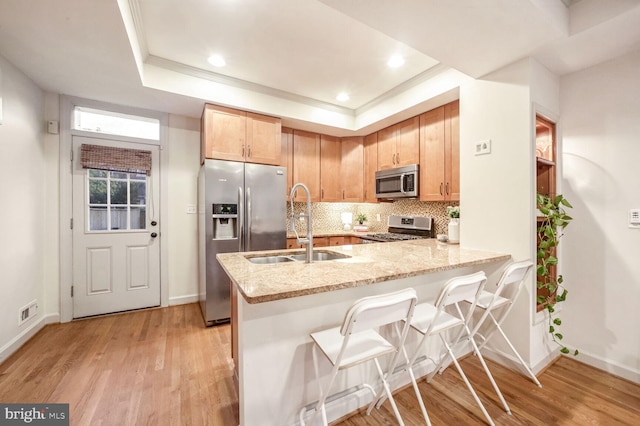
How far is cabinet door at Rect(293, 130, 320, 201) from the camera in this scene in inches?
150

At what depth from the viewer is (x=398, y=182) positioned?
11.3 feet

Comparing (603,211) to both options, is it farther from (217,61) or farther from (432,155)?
(217,61)

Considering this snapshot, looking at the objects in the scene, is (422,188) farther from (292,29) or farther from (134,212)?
(134,212)

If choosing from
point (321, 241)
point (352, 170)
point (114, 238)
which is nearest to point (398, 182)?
point (352, 170)

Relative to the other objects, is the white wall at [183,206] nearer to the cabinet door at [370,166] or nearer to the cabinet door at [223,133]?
the cabinet door at [223,133]

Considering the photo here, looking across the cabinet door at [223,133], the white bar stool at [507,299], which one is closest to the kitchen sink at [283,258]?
the white bar stool at [507,299]

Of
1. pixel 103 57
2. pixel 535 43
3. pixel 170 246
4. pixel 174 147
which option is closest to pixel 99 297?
pixel 170 246

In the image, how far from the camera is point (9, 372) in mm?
1980

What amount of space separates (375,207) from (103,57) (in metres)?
3.73

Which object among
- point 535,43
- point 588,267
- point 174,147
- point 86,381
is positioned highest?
point 535,43

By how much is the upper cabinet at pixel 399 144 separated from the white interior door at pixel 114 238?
2983mm

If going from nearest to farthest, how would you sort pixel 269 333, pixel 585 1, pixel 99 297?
pixel 269 333
pixel 585 1
pixel 99 297

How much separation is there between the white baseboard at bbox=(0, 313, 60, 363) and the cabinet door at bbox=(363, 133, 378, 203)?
4.00 meters

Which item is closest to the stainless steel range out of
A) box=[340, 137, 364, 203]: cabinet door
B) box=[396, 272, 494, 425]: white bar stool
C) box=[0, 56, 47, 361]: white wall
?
box=[340, 137, 364, 203]: cabinet door
